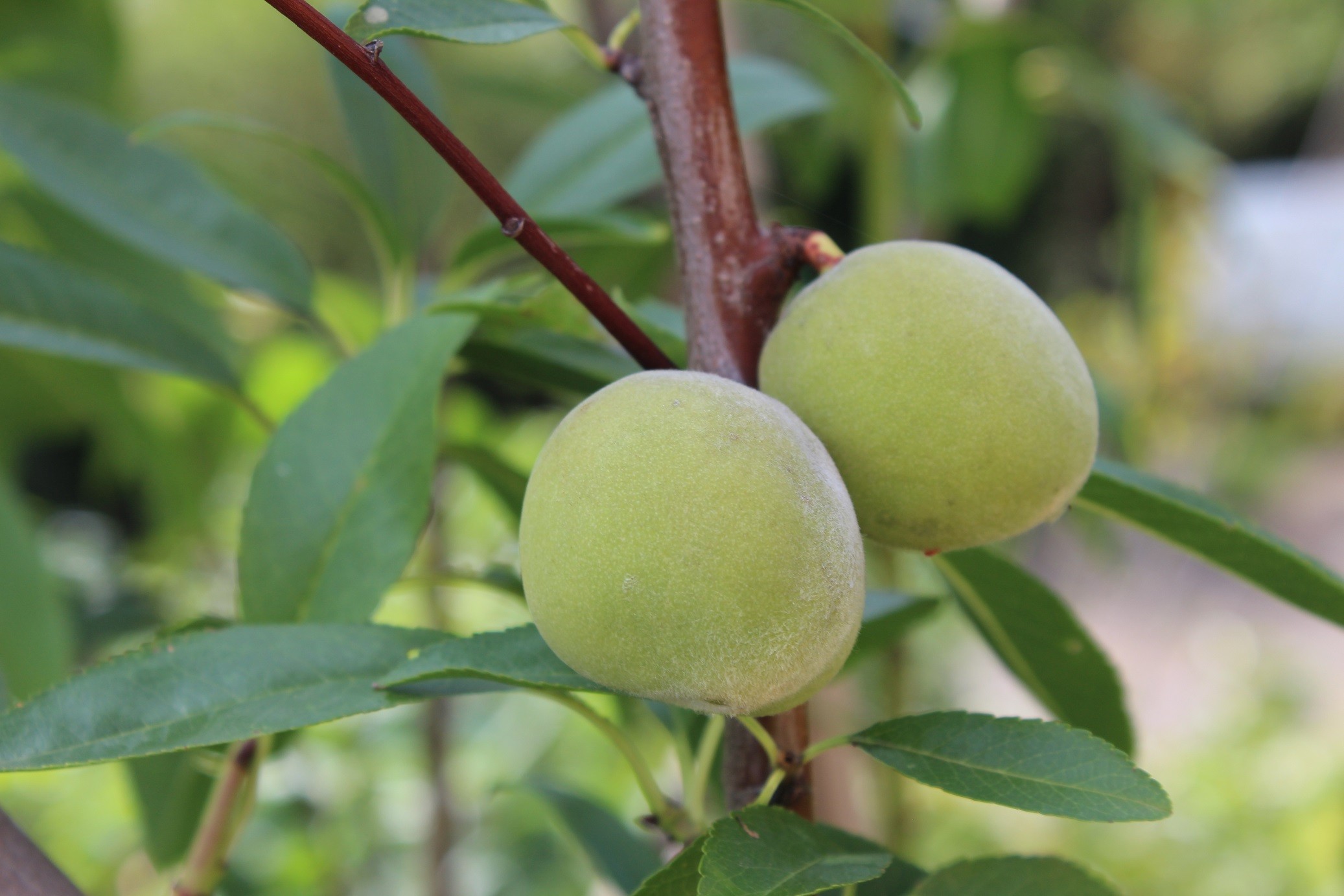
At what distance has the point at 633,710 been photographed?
2.66 feet

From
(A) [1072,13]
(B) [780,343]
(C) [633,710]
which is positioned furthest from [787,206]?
(A) [1072,13]

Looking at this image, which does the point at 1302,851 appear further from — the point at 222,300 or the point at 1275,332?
the point at 1275,332

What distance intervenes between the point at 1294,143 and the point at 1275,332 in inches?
88.3

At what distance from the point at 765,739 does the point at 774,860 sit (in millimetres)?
54

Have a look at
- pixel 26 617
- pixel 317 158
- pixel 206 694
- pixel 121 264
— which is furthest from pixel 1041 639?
pixel 121 264

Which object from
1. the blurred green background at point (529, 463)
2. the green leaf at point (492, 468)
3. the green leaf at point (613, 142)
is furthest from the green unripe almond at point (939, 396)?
the green leaf at point (613, 142)

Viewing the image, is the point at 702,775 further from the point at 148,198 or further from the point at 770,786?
the point at 148,198

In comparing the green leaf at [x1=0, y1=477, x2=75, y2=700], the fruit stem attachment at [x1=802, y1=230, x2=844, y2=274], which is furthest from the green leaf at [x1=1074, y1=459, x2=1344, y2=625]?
the green leaf at [x1=0, y1=477, x2=75, y2=700]

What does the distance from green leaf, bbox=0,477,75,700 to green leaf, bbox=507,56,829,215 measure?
425 mm

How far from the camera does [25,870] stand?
352 mm

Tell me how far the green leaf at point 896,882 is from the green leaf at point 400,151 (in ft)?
1.76

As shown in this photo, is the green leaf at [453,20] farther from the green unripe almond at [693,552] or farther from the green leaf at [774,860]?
the green leaf at [774,860]

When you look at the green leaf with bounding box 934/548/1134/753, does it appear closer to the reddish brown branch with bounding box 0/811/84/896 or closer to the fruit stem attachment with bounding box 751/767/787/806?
the fruit stem attachment with bounding box 751/767/787/806

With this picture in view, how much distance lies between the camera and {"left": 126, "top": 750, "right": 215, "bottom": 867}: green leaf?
70 cm
